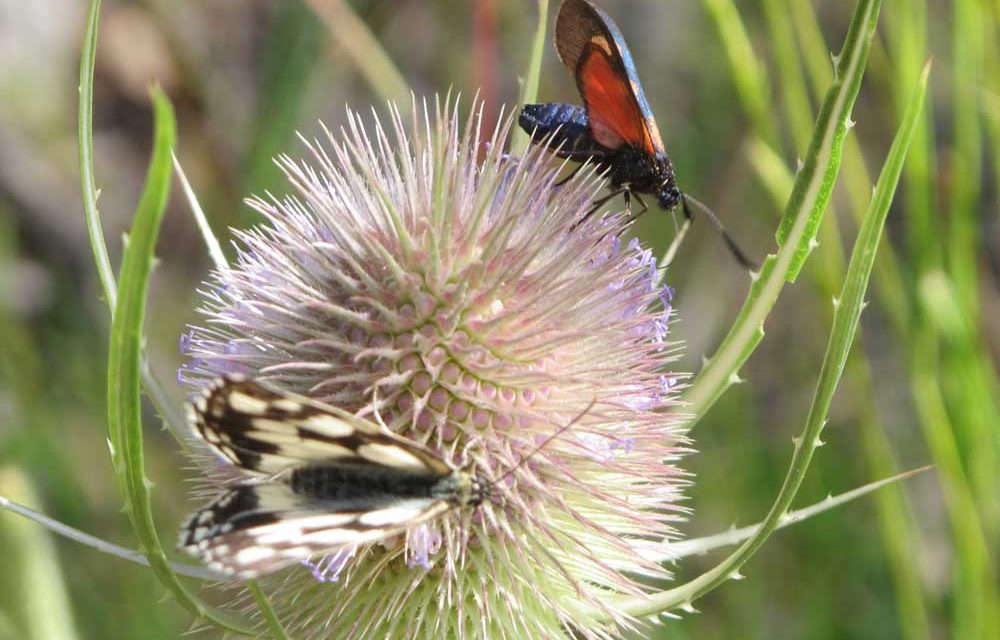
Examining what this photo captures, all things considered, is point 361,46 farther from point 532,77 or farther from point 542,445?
point 542,445

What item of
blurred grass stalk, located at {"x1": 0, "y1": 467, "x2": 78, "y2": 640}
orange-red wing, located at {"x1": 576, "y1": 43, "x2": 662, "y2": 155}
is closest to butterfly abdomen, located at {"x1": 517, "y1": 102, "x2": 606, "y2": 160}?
orange-red wing, located at {"x1": 576, "y1": 43, "x2": 662, "y2": 155}

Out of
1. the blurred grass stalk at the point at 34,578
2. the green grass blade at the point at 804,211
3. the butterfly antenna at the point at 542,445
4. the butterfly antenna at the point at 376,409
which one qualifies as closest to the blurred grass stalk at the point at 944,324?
the green grass blade at the point at 804,211

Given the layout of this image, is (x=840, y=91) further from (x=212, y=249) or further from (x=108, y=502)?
(x=108, y=502)

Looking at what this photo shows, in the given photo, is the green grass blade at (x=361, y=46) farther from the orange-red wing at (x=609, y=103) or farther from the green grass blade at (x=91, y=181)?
the green grass blade at (x=91, y=181)

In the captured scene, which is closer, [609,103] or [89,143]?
[89,143]

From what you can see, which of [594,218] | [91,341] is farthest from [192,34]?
[594,218]

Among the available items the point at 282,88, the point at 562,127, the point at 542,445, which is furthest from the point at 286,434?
the point at 282,88
